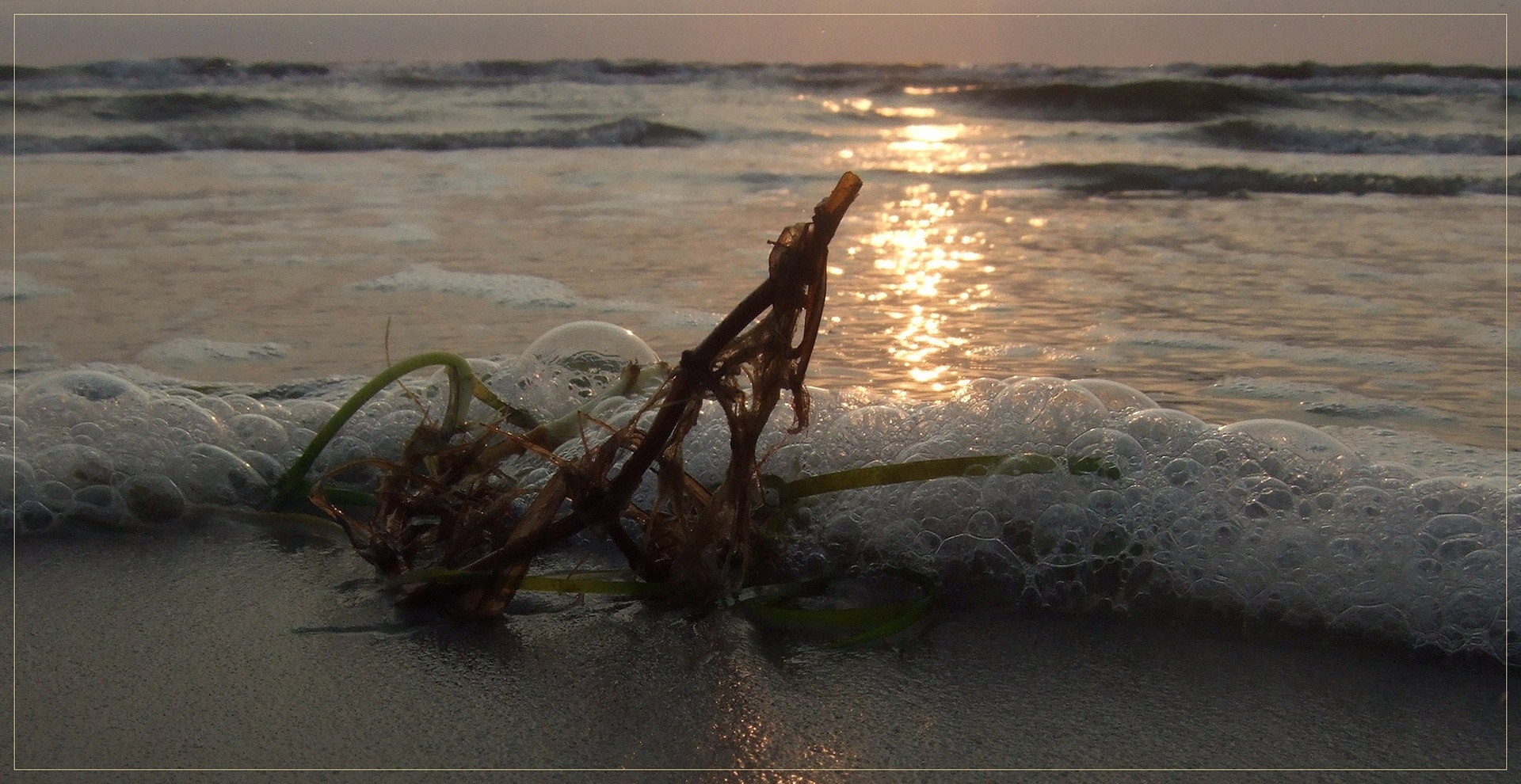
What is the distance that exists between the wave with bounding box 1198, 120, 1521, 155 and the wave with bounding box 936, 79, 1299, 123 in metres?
0.43

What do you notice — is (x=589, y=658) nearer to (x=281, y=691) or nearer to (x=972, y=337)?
(x=281, y=691)

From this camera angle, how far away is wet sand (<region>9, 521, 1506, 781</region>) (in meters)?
1.37

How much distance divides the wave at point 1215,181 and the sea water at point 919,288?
4cm

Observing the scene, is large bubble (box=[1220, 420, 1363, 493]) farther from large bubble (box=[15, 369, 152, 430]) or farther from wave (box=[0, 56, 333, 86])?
wave (box=[0, 56, 333, 86])

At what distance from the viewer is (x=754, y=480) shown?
1625 mm

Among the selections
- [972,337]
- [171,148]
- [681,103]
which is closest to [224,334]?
[972,337]

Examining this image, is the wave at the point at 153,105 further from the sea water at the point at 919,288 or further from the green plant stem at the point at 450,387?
the green plant stem at the point at 450,387

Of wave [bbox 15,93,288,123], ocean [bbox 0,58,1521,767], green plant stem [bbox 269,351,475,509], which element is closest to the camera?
green plant stem [bbox 269,351,475,509]

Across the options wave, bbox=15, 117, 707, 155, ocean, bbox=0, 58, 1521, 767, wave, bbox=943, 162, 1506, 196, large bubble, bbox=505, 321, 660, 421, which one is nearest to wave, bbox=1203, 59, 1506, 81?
ocean, bbox=0, 58, 1521, 767

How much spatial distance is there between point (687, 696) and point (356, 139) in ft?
23.9

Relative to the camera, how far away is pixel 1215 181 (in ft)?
22.8

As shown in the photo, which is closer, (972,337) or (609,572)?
(609,572)

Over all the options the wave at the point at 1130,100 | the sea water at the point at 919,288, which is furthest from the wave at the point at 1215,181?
the wave at the point at 1130,100

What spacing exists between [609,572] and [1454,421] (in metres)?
1.85
